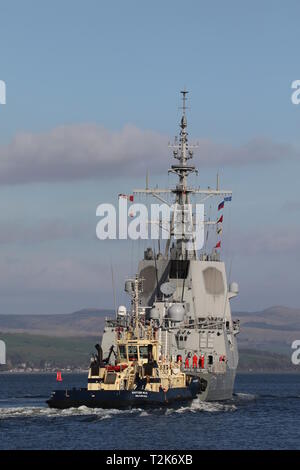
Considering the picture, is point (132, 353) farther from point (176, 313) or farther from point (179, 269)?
point (179, 269)

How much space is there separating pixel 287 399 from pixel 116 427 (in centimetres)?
5276

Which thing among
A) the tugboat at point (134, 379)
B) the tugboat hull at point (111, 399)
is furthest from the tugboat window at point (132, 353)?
the tugboat hull at point (111, 399)

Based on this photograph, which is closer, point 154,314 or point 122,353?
point 122,353

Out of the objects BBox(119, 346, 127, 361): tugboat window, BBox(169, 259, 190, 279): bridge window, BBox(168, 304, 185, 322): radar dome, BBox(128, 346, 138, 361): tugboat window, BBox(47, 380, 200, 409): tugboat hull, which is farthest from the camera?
BBox(169, 259, 190, 279): bridge window

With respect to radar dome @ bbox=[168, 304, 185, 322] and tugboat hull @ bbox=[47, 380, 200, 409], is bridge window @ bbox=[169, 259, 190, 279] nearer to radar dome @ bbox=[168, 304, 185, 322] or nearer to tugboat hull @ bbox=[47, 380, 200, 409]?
radar dome @ bbox=[168, 304, 185, 322]

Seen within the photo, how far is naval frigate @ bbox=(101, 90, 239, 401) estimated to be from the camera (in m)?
97.2

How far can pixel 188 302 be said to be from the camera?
102812 millimetres

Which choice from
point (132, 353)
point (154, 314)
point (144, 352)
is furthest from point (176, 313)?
point (132, 353)

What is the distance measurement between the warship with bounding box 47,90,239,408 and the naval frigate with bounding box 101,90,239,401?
Result: 90 mm

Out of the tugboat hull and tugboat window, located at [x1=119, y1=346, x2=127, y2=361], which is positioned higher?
tugboat window, located at [x1=119, y1=346, x2=127, y2=361]

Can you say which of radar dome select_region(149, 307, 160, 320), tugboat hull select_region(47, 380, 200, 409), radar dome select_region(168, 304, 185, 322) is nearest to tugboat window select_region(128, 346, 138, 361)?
tugboat hull select_region(47, 380, 200, 409)

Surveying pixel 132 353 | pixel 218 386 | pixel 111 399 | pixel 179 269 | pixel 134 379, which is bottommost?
pixel 111 399

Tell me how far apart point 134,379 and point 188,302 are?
2071 cm
